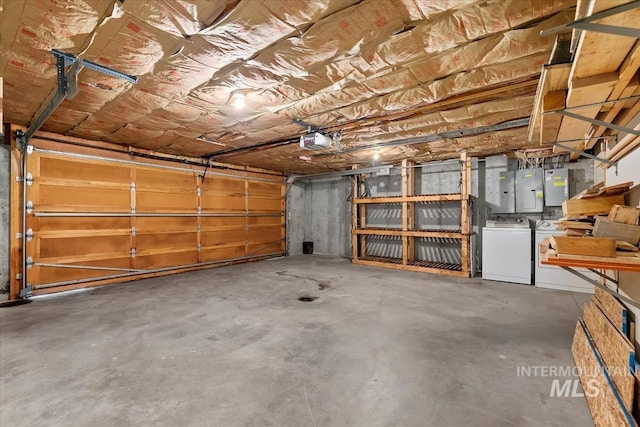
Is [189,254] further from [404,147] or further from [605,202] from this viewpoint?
[605,202]

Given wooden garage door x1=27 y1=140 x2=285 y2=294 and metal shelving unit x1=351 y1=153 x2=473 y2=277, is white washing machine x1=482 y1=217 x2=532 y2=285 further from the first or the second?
wooden garage door x1=27 y1=140 x2=285 y2=294

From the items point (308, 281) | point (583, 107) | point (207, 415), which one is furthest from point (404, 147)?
point (207, 415)

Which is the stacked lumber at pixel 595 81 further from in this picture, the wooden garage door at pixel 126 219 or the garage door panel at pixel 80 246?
the garage door panel at pixel 80 246

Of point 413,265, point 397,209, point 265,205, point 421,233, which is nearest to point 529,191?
point 421,233

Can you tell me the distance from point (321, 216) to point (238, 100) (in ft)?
18.9

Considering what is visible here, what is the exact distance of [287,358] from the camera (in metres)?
2.30

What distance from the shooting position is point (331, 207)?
326 inches

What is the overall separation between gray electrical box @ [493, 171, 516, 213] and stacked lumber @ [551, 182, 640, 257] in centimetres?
358

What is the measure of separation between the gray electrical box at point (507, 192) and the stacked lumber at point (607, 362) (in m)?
3.35

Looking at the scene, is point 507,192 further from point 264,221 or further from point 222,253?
point 222,253

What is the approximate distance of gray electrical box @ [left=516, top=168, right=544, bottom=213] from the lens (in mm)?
5074

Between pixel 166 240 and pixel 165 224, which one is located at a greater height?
pixel 165 224

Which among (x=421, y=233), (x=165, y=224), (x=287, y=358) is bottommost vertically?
(x=287, y=358)

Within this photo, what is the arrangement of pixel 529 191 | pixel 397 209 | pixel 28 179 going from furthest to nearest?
pixel 397 209 → pixel 529 191 → pixel 28 179
